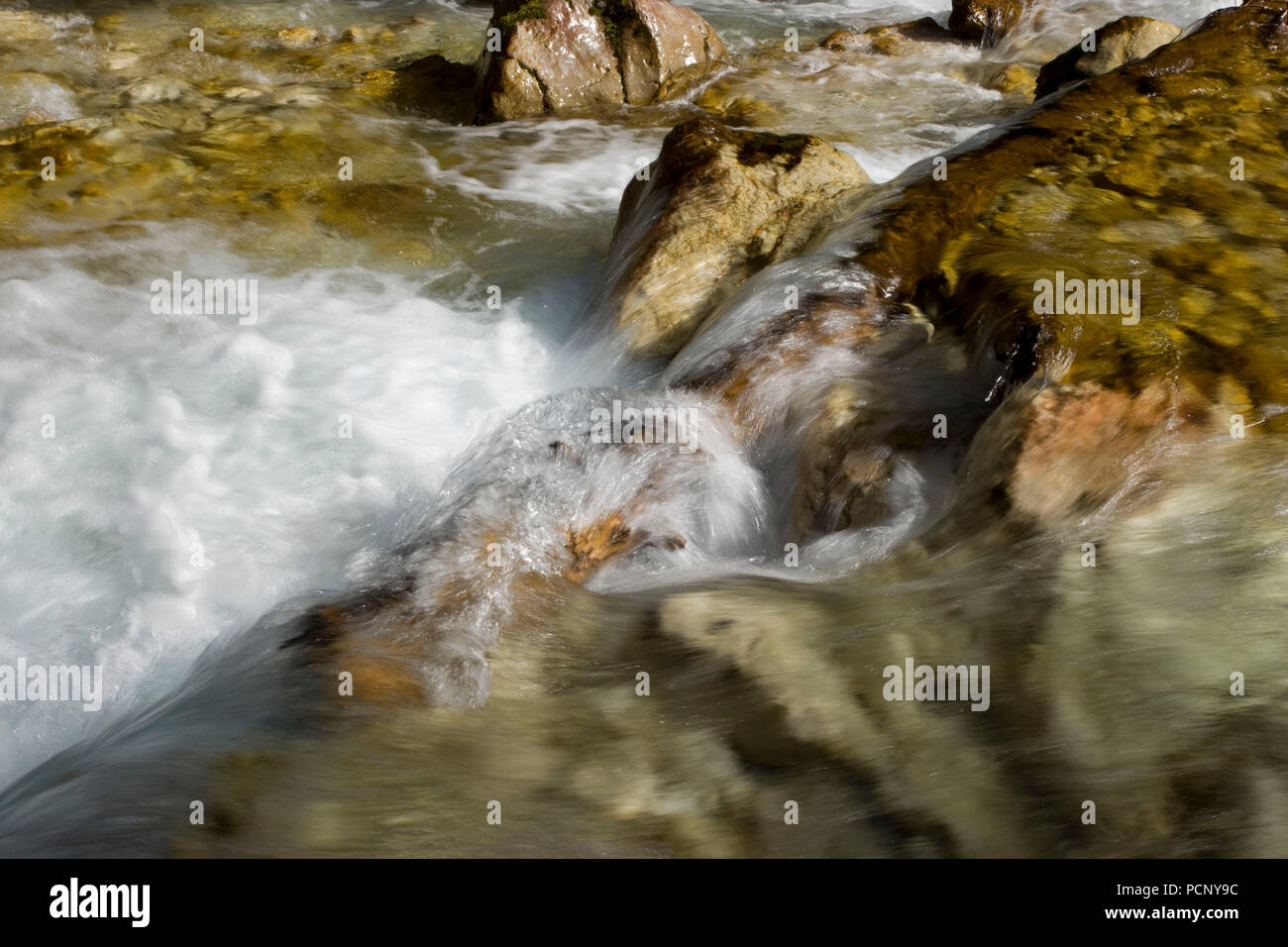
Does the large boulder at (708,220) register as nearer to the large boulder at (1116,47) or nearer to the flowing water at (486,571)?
the flowing water at (486,571)

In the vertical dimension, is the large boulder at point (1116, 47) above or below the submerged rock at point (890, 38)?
below

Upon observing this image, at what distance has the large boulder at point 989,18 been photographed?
1124 centimetres

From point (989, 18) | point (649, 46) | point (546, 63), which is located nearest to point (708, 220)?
point (546, 63)

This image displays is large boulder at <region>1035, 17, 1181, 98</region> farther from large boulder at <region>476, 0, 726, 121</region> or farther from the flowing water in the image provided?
large boulder at <region>476, 0, 726, 121</region>

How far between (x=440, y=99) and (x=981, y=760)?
8718mm

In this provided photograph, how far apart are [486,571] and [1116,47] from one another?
24.0 ft

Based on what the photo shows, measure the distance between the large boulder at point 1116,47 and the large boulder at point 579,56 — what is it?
11.5 ft

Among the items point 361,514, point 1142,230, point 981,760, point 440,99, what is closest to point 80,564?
point 361,514

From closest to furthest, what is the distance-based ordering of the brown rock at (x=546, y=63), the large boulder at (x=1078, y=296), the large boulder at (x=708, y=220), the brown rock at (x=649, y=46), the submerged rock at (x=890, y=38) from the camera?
the large boulder at (x=1078, y=296) < the large boulder at (x=708, y=220) < the brown rock at (x=546, y=63) < the brown rock at (x=649, y=46) < the submerged rock at (x=890, y=38)

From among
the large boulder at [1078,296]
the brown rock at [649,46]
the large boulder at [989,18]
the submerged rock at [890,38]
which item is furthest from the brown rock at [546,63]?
the large boulder at [1078,296]

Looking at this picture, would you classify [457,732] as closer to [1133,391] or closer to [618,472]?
Result: [618,472]

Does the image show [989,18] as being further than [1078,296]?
Yes

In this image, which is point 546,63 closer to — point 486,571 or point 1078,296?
point 1078,296

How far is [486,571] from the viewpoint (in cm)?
364
